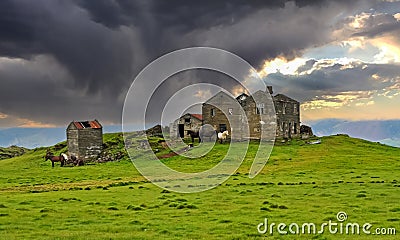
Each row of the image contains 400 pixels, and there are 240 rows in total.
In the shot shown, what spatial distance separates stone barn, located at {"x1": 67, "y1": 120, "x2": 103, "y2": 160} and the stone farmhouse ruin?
2009 cm

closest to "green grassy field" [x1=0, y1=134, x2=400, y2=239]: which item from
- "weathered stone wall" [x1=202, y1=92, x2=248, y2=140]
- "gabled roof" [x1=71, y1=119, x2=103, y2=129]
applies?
"weathered stone wall" [x1=202, y1=92, x2=248, y2=140]

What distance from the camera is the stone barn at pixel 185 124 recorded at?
10769 centimetres

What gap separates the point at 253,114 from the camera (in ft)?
333

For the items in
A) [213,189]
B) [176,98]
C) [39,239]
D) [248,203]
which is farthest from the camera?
[176,98]

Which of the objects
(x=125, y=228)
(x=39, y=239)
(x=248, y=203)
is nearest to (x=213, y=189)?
(x=248, y=203)

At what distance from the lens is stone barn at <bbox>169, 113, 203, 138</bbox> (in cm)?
10769

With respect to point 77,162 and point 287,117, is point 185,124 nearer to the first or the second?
point 287,117

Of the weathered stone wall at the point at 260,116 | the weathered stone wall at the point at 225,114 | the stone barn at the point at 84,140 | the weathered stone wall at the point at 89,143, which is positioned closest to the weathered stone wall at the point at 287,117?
the weathered stone wall at the point at 260,116

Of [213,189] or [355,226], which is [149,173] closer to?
[213,189]

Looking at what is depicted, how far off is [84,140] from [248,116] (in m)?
34.6

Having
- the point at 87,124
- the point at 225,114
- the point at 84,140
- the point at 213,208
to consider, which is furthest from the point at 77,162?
the point at 213,208

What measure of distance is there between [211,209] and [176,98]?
105 feet

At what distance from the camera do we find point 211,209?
1144 inches

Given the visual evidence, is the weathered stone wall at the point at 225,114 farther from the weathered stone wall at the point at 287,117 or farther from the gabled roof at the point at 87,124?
the gabled roof at the point at 87,124
